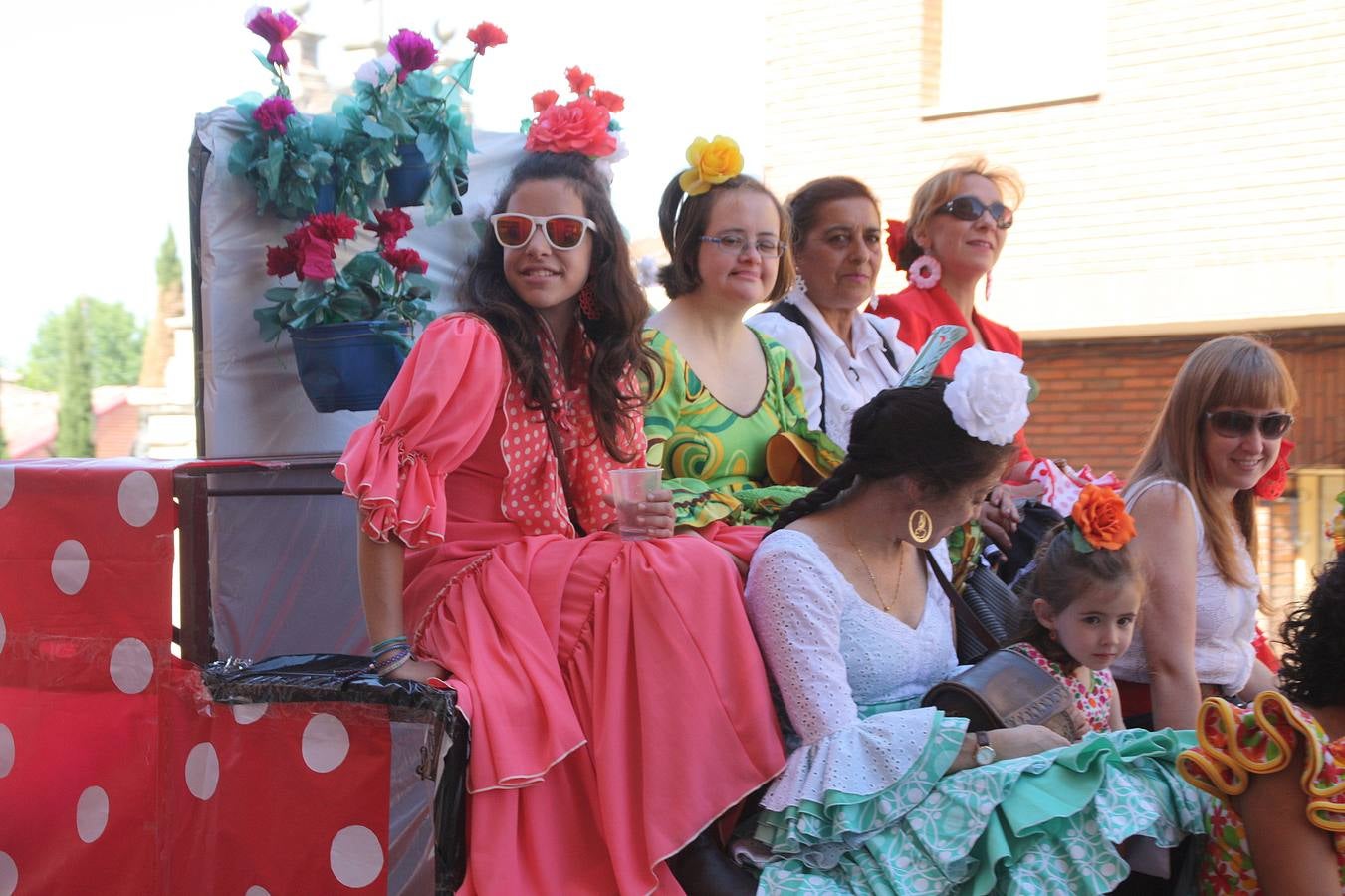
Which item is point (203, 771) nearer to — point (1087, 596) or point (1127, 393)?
point (1087, 596)

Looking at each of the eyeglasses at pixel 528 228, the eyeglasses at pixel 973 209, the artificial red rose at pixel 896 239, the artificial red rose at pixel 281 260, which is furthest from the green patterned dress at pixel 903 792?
the artificial red rose at pixel 896 239

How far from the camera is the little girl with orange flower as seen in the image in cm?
301

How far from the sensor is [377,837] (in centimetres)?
269

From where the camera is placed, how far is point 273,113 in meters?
3.91

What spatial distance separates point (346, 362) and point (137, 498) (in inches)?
39.6

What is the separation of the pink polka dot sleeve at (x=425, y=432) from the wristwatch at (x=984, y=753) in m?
1.18

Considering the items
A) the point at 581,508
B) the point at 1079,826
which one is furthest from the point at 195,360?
the point at 1079,826

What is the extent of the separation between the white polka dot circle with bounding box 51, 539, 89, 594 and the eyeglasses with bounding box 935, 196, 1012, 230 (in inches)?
119

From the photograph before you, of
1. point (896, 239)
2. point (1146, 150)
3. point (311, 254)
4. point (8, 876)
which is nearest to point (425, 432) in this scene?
point (311, 254)

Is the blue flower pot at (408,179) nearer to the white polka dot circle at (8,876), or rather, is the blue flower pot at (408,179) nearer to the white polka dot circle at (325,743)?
the white polka dot circle at (325,743)

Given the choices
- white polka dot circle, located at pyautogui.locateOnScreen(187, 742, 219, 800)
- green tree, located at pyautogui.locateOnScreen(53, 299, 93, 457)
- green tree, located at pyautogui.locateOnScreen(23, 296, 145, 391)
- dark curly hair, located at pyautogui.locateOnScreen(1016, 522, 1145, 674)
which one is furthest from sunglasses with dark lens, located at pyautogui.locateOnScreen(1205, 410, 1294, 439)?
green tree, located at pyautogui.locateOnScreen(23, 296, 145, 391)

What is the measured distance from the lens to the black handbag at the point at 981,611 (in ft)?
10.5

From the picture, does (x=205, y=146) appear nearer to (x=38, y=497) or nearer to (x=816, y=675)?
(x=38, y=497)

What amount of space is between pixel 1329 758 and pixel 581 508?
1743 millimetres
